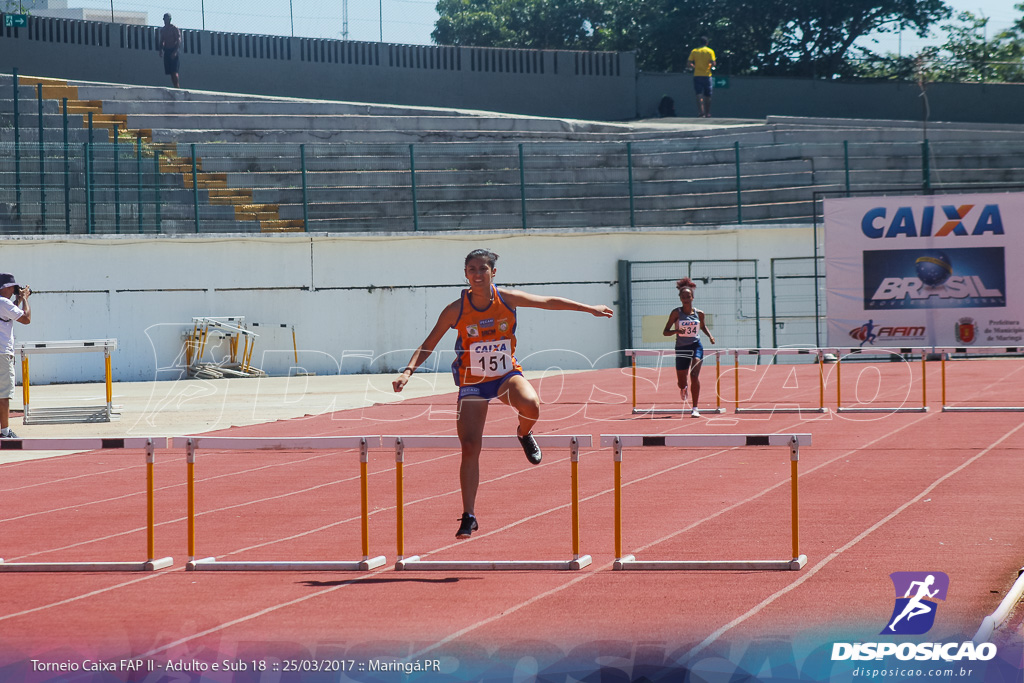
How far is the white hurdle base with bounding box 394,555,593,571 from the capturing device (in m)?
7.44

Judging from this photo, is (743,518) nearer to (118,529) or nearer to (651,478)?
(651,478)

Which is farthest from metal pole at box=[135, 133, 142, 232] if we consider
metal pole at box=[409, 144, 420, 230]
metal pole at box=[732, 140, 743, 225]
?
metal pole at box=[732, 140, 743, 225]

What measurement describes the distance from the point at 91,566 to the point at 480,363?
279 centimetres

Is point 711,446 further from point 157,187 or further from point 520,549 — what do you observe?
point 157,187

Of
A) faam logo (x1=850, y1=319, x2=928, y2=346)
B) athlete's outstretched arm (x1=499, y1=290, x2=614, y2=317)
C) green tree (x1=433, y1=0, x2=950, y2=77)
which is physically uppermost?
green tree (x1=433, y1=0, x2=950, y2=77)

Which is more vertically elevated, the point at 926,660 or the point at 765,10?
the point at 765,10

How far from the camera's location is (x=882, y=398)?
19625 mm

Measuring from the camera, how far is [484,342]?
7973 mm

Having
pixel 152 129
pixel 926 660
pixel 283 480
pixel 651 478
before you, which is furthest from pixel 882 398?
pixel 152 129

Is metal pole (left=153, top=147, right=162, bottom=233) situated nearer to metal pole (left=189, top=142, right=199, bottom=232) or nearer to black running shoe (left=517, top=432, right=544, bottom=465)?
metal pole (left=189, top=142, right=199, bottom=232)

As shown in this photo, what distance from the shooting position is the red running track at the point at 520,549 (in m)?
5.80

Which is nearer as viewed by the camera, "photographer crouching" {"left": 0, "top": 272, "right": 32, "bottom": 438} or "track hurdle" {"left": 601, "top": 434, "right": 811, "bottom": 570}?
"track hurdle" {"left": 601, "top": 434, "right": 811, "bottom": 570}

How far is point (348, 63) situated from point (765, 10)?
1784cm

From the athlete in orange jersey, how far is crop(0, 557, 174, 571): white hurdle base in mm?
1889
